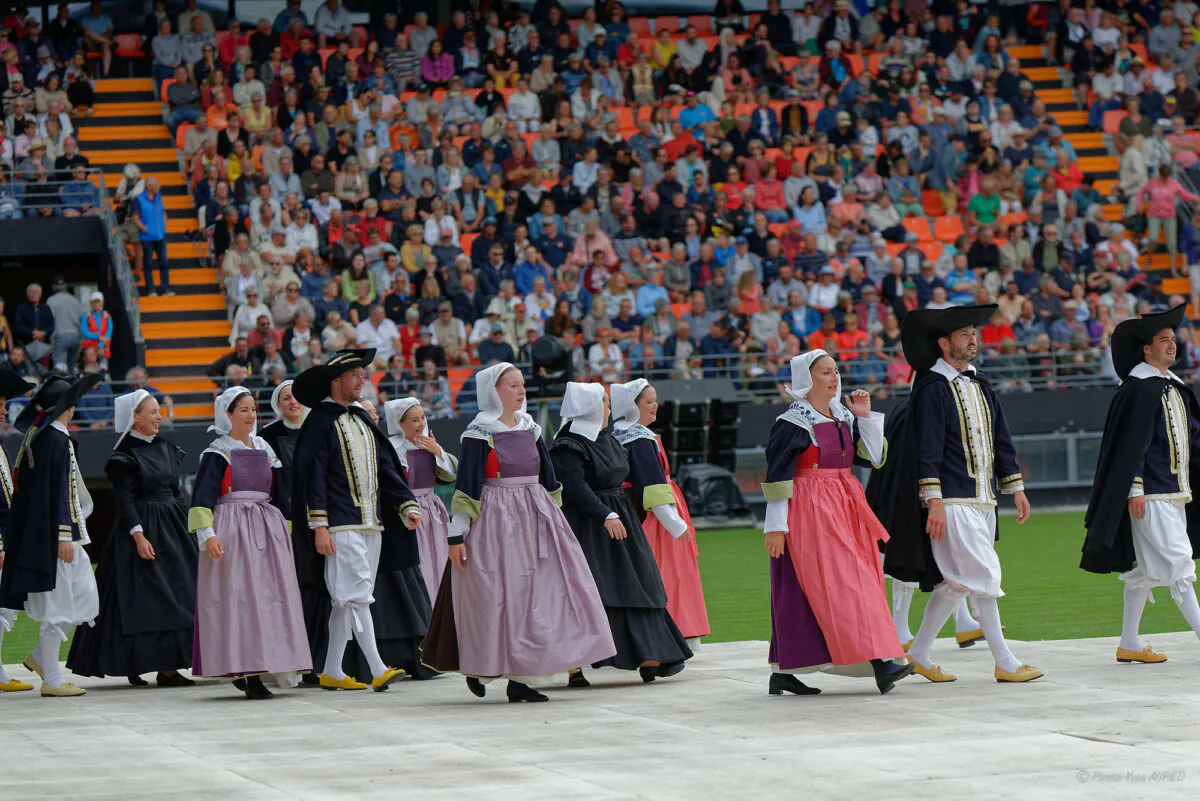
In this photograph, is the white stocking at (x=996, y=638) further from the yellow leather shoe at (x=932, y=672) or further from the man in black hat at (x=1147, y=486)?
the man in black hat at (x=1147, y=486)

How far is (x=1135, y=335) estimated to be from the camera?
11.0m

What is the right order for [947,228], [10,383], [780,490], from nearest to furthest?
1. [780,490]
2. [10,383]
3. [947,228]

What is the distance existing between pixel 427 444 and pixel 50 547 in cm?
251

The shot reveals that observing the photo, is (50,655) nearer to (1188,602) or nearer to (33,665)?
(33,665)

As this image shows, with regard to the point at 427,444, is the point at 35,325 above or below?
above

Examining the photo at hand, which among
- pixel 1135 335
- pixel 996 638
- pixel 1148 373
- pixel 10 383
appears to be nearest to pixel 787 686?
pixel 996 638

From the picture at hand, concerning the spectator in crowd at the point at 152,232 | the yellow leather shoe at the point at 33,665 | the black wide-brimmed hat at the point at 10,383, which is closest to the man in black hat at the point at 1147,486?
the yellow leather shoe at the point at 33,665

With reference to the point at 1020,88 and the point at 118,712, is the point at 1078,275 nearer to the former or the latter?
the point at 1020,88

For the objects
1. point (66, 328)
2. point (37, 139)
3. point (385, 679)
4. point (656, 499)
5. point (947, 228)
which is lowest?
point (385, 679)

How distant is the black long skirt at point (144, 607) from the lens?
11570 mm

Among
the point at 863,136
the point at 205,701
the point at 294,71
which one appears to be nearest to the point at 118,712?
the point at 205,701

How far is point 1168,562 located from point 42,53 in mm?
19739

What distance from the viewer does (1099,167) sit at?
2941 centimetres

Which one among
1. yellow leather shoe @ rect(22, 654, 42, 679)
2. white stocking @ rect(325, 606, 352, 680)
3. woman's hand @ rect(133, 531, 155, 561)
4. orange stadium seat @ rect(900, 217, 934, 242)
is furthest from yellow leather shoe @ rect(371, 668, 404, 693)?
orange stadium seat @ rect(900, 217, 934, 242)
